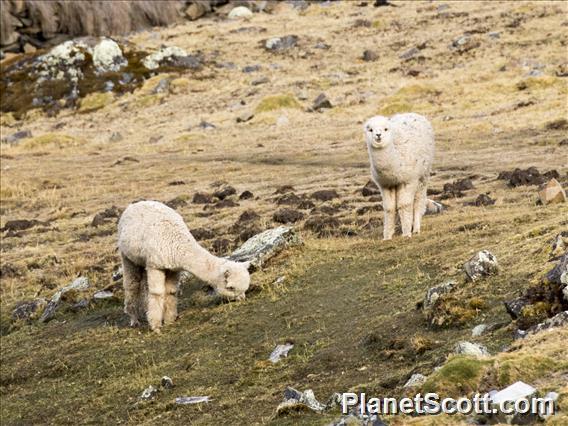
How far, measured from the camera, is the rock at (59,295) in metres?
19.1

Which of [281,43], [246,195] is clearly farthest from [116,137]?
[246,195]

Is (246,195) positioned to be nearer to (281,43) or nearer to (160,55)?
(160,55)

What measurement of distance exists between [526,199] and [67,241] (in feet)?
40.7

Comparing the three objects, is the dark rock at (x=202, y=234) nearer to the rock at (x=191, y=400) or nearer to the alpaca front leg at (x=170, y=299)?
the alpaca front leg at (x=170, y=299)

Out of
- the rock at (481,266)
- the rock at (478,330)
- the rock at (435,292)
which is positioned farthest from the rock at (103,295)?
the rock at (478,330)

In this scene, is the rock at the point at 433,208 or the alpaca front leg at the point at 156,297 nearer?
the alpaca front leg at the point at 156,297

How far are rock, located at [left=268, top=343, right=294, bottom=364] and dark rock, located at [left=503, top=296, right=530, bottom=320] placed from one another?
11.0 ft

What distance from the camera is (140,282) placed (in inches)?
671

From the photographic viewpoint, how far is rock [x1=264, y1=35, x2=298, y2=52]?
63.4 meters

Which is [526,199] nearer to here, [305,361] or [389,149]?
[389,149]

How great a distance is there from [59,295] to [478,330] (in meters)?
10.9

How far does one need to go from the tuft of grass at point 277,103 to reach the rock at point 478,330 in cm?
3620

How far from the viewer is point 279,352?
13.4 metres

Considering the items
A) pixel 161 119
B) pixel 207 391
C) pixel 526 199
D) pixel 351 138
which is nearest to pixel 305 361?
pixel 207 391
